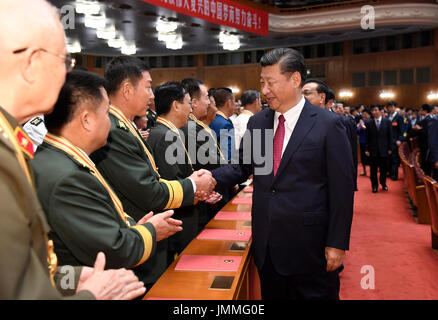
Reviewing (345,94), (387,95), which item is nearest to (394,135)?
(387,95)

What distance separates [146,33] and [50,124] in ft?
37.6

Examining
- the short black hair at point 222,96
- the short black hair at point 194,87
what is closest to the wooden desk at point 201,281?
the short black hair at point 194,87

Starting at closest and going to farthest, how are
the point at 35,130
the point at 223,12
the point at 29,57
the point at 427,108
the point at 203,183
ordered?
the point at 29,57, the point at 203,183, the point at 35,130, the point at 427,108, the point at 223,12

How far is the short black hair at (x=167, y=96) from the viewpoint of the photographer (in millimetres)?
2734

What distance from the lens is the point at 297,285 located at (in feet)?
6.23

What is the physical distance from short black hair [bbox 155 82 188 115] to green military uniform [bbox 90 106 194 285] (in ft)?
2.30

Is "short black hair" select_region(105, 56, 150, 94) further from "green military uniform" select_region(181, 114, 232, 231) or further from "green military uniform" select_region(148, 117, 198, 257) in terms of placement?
"green military uniform" select_region(181, 114, 232, 231)

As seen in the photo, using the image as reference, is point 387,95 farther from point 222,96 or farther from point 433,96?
point 222,96

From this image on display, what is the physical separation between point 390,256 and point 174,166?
9.49ft

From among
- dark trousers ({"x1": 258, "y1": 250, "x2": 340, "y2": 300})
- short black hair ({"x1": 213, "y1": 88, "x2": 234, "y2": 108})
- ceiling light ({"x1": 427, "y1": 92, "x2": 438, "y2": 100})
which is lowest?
dark trousers ({"x1": 258, "y1": 250, "x2": 340, "y2": 300})

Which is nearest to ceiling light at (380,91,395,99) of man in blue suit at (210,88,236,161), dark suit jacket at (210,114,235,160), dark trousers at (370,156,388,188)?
dark trousers at (370,156,388,188)

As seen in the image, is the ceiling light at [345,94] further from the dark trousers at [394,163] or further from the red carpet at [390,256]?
the red carpet at [390,256]

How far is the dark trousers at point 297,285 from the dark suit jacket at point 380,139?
20.7 ft

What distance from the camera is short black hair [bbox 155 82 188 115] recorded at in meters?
2.73
